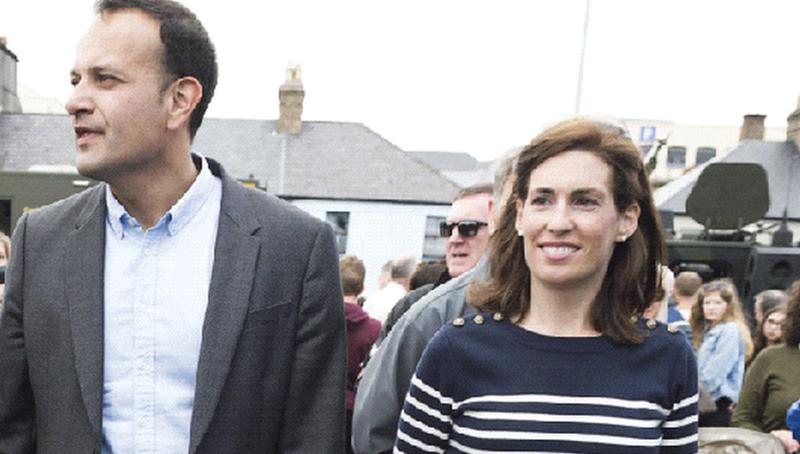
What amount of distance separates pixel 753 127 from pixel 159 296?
2760 centimetres

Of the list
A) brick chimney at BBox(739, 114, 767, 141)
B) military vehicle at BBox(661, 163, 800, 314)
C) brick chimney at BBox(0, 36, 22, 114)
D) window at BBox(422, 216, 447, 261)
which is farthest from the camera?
brick chimney at BBox(739, 114, 767, 141)

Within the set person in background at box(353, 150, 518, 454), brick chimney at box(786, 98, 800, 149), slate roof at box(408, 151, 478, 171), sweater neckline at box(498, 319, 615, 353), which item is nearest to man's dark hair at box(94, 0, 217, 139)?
person in background at box(353, 150, 518, 454)

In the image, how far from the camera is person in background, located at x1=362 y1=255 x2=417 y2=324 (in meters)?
6.21

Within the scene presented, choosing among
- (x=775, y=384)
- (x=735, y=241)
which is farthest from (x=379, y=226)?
(x=775, y=384)

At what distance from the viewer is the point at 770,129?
47.8 metres

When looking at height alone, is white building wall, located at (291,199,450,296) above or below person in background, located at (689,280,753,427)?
below

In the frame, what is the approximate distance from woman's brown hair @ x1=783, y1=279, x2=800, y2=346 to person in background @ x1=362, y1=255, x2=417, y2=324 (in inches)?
111

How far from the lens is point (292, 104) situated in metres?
23.3

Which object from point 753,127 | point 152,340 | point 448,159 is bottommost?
point 448,159

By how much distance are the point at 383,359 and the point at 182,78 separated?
2.89ft

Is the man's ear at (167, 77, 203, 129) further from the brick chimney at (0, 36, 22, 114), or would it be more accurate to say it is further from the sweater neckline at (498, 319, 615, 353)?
the brick chimney at (0, 36, 22, 114)

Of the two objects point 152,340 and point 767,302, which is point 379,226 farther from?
point 152,340

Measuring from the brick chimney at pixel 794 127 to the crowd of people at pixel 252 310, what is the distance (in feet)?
82.0

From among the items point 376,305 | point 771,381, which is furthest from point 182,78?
point 376,305
